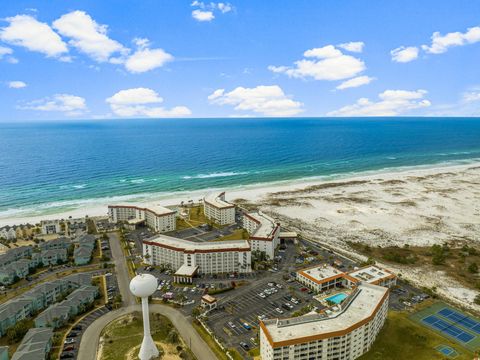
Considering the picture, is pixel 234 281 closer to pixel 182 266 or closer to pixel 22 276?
pixel 182 266

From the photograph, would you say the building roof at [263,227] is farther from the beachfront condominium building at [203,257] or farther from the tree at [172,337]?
the tree at [172,337]

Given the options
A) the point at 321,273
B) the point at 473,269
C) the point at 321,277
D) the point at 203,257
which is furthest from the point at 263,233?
the point at 473,269

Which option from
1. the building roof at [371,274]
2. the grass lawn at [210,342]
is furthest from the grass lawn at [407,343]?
the grass lawn at [210,342]

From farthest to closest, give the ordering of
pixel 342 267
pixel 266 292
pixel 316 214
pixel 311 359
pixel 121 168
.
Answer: pixel 121 168 < pixel 316 214 < pixel 342 267 < pixel 266 292 < pixel 311 359

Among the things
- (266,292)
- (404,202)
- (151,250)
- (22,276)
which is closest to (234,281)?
(266,292)

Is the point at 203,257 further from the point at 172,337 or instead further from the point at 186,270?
the point at 172,337

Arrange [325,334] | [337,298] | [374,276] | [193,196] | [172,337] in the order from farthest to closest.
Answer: [193,196] < [374,276] < [337,298] < [172,337] < [325,334]

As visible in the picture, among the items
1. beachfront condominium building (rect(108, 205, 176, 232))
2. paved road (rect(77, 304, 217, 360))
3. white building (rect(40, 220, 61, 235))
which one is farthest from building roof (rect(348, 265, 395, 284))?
white building (rect(40, 220, 61, 235))
